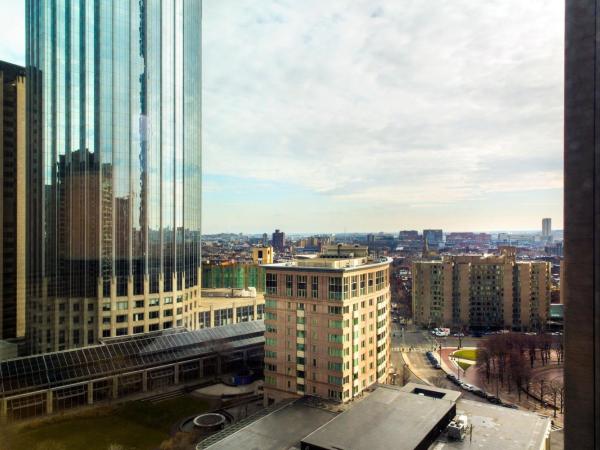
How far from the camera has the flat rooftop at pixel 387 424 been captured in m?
25.0

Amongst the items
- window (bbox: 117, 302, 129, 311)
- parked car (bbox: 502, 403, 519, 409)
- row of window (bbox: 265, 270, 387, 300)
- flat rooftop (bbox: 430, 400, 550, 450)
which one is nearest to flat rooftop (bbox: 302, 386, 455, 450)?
flat rooftop (bbox: 430, 400, 550, 450)

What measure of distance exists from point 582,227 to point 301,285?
32887 mm

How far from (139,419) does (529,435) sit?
32.7 meters

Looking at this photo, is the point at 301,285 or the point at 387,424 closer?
the point at 387,424

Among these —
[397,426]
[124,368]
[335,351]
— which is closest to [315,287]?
[335,351]

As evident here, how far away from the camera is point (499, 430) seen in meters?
28.9

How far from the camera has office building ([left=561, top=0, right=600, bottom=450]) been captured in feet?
32.1

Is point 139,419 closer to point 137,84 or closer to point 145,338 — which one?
point 145,338

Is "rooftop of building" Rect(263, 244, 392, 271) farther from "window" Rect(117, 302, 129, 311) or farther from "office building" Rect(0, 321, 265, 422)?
"window" Rect(117, 302, 129, 311)

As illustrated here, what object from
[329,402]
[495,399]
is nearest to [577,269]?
[329,402]

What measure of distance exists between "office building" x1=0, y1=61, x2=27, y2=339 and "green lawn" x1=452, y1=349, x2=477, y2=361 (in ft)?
213

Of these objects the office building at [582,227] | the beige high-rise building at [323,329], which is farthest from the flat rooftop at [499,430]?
the office building at [582,227]

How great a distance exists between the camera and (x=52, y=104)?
58.0 m

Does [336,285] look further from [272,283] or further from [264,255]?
[264,255]
